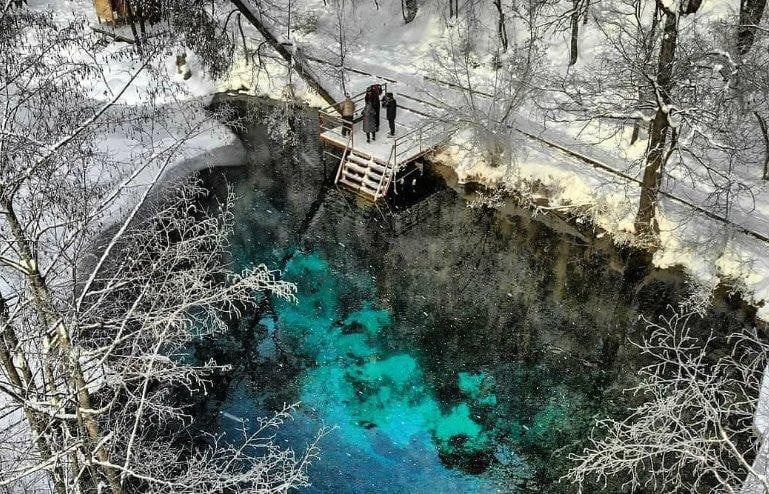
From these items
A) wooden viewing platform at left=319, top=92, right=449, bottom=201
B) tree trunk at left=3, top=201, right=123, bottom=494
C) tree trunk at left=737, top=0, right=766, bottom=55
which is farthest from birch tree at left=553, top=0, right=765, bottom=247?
tree trunk at left=3, top=201, right=123, bottom=494

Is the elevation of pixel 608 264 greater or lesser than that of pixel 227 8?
lesser

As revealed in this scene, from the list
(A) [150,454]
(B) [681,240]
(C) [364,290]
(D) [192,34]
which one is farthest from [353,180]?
(A) [150,454]

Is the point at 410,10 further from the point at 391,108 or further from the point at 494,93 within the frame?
the point at 494,93

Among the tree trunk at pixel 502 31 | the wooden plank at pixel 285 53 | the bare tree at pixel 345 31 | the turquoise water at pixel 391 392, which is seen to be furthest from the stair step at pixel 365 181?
the tree trunk at pixel 502 31

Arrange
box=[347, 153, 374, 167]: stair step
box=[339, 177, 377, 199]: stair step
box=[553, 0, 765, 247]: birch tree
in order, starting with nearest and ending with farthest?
1. box=[553, 0, 765, 247]: birch tree
2. box=[339, 177, 377, 199]: stair step
3. box=[347, 153, 374, 167]: stair step

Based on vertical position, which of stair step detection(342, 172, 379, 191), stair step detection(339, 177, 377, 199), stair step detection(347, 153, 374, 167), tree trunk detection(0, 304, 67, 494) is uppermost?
tree trunk detection(0, 304, 67, 494)

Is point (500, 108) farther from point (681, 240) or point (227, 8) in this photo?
point (227, 8)

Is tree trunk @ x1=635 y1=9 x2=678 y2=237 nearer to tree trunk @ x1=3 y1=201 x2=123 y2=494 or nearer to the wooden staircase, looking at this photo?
the wooden staircase
